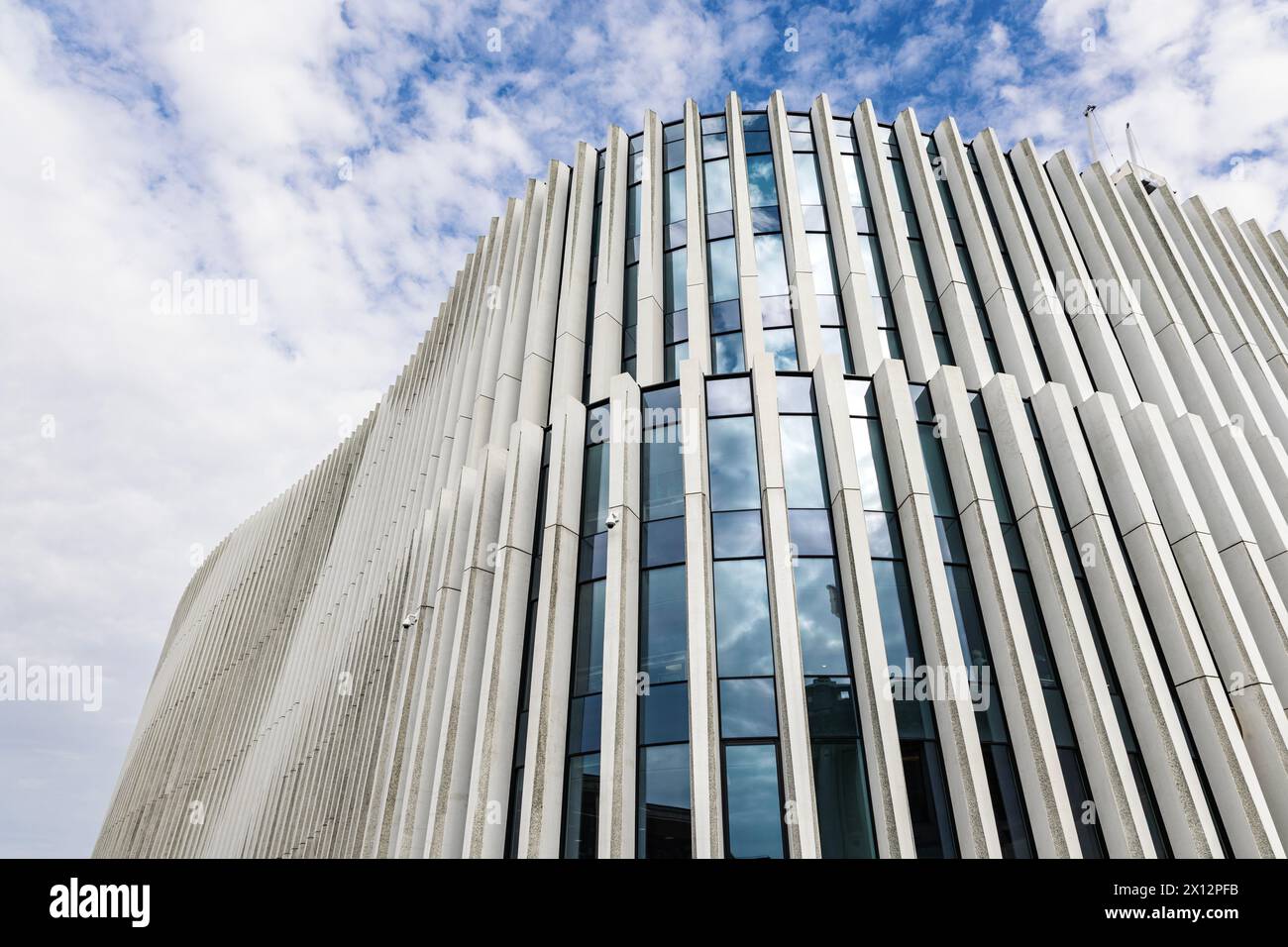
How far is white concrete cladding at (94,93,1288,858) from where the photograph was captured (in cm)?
1231

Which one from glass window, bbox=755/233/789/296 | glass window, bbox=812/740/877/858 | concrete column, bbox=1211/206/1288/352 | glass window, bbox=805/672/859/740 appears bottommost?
glass window, bbox=812/740/877/858

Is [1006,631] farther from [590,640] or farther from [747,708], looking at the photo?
[590,640]

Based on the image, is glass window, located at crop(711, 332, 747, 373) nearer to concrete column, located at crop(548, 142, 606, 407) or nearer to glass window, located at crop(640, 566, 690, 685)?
concrete column, located at crop(548, 142, 606, 407)

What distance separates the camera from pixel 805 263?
1939cm

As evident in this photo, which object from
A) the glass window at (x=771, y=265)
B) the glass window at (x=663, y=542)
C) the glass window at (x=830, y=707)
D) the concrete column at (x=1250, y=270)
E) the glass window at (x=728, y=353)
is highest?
the concrete column at (x=1250, y=270)

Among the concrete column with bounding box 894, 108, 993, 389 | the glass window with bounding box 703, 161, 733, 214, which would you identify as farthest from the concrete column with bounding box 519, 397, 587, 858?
the concrete column with bounding box 894, 108, 993, 389

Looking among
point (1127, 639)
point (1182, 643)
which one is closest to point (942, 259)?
point (1127, 639)

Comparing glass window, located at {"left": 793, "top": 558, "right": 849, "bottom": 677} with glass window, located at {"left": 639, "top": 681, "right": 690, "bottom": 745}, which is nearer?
glass window, located at {"left": 639, "top": 681, "right": 690, "bottom": 745}

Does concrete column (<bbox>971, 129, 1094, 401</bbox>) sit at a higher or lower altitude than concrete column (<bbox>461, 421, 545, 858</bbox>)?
higher

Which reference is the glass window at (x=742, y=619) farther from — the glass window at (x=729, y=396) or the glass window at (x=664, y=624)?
the glass window at (x=729, y=396)

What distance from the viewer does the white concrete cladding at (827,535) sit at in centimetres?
1231

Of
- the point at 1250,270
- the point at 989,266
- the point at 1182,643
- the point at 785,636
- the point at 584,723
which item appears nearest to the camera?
the point at 785,636

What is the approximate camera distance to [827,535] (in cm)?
1455

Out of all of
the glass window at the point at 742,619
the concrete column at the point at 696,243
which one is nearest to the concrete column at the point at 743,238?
the concrete column at the point at 696,243
